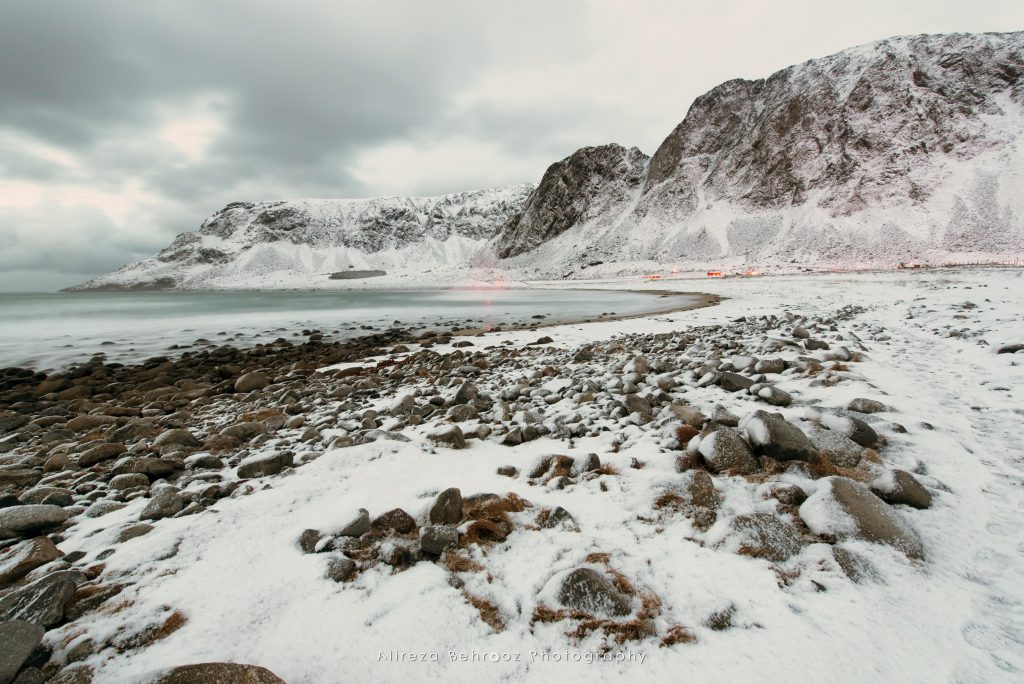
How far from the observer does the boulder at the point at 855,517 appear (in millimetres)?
2564

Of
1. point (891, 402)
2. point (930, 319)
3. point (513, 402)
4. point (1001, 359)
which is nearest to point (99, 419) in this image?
point (513, 402)

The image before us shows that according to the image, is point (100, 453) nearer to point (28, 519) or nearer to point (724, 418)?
point (28, 519)

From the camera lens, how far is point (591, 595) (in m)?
2.36

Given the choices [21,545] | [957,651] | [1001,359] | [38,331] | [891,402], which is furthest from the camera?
[38,331]

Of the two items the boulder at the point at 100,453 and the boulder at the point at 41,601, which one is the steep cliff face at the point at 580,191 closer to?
the boulder at the point at 100,453

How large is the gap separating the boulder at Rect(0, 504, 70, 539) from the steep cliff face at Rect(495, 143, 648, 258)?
405ft

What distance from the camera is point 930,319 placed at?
36.0ft

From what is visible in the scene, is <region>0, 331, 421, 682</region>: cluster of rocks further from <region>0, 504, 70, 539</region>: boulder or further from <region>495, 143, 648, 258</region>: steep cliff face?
<region>495, 143, 648, 258</region>: steep cliff face

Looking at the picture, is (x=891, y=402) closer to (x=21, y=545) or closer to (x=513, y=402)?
(x=513, y=402)

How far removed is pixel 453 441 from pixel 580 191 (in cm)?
13295

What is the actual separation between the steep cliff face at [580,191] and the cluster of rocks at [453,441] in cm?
11864

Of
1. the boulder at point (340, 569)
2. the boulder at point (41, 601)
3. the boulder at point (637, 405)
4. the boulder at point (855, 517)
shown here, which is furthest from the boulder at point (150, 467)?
the boulder at point (855, 517)

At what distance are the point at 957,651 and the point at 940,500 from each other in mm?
1506

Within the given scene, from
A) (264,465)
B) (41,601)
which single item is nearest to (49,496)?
(264,465)
